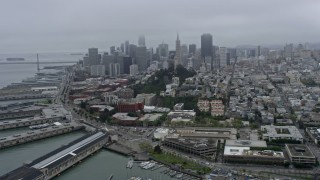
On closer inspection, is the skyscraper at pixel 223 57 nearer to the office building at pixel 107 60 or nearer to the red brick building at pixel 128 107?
the office building at pixel 107 60

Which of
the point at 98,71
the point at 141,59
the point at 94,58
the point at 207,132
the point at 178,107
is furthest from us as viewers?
the point at 94,58

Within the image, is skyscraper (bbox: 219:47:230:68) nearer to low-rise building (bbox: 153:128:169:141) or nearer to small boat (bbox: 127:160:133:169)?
low-rise building (bbox: 153:128:169:141)

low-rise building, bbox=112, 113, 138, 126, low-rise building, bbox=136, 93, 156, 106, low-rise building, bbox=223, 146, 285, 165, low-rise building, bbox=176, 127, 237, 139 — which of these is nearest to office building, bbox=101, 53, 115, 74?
low-rise building, bbox=136, 93, 156, 106

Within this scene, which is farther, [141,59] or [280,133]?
[141,59]

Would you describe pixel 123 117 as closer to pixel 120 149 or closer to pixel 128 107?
pixel 128 107

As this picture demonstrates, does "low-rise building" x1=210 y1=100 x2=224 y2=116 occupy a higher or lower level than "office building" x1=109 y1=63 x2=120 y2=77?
lower

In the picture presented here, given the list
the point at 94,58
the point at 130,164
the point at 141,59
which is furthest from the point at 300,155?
the point at 94,58

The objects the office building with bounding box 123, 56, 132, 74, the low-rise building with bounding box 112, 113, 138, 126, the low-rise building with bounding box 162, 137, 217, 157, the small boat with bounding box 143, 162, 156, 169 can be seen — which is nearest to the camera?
the small boat with bounding box 143, 162, 156, 169
